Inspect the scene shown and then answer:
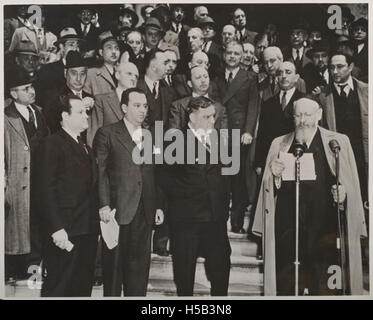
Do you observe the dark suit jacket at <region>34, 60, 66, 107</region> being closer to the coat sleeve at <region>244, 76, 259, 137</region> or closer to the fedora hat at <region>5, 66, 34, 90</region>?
the fedora hat at <region>5, 66, 34, 90</region>

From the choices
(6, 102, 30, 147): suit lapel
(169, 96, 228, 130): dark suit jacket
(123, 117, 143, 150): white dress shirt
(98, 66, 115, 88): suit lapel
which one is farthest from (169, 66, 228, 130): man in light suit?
(6, 102, 30, 147): suit lapel

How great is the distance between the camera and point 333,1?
12.8 feet

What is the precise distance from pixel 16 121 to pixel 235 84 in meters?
1.48

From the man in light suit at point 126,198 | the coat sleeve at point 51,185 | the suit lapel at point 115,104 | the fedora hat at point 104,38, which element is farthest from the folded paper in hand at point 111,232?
the fedora hat at point 104,38

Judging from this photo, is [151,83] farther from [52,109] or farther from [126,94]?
[52,109]

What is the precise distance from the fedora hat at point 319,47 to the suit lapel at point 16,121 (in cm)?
197

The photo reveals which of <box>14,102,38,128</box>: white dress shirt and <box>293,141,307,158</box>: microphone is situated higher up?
<box>14,102,38,128</box>: white dress shirt

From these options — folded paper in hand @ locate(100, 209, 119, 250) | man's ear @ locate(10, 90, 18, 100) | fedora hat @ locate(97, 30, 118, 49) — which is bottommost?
folded paper in hand @ locate(100, 209, 119, 250)

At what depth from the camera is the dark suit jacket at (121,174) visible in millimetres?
3834

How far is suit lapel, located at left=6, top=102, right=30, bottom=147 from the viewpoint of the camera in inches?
150

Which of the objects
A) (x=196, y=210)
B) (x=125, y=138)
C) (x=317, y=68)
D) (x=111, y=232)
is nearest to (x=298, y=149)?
(x=317, y=68)

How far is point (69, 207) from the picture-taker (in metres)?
3.81

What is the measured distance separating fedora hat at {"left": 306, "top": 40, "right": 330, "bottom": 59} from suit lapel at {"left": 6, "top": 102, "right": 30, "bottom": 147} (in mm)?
1971

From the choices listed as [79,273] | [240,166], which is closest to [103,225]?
[79,273]
